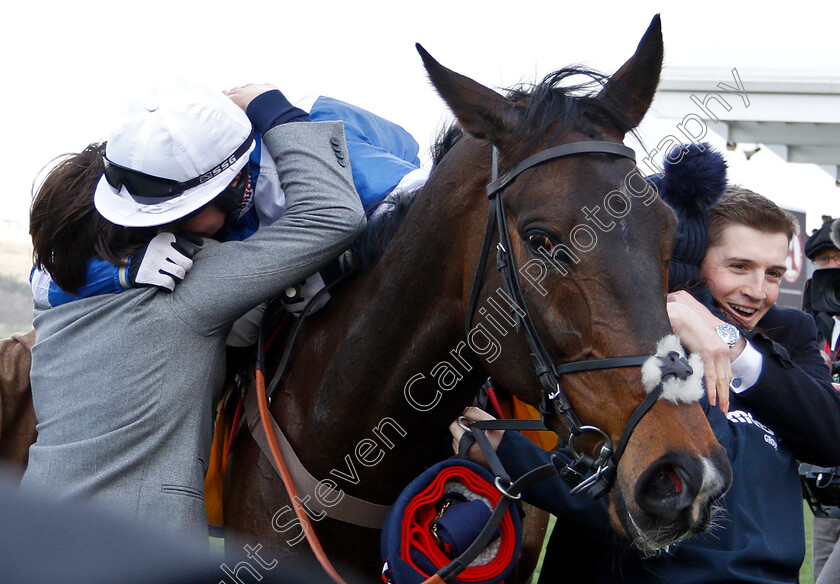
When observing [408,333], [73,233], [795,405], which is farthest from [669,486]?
[73,233]

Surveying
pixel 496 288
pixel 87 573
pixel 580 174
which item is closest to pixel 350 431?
pixel 496 288

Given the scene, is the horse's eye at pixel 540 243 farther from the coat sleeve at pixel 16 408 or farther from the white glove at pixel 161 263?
the coat sleeve at pixel 16 408

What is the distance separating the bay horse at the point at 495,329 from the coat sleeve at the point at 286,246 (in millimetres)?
167

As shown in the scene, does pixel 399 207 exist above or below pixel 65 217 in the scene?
A: above

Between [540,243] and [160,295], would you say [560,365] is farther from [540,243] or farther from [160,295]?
[160,295]

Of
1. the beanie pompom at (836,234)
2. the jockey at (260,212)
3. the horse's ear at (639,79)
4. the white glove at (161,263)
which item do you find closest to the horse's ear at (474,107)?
A: the horse's ear at (639,79)

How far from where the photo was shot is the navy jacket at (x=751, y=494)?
6.23 feet

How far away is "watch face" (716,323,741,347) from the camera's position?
6.72 ft

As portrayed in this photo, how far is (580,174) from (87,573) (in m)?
1.32

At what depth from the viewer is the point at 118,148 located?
2.16 m

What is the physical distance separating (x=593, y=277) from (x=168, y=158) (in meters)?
1.19

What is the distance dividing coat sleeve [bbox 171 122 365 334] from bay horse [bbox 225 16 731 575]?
167 mm

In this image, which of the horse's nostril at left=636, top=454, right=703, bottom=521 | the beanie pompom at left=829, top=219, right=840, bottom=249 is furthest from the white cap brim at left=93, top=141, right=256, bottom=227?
the beanie pompom at left=829, top=219, right=840, bottom=249

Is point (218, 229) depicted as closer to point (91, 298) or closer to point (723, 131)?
point (91, 298)
